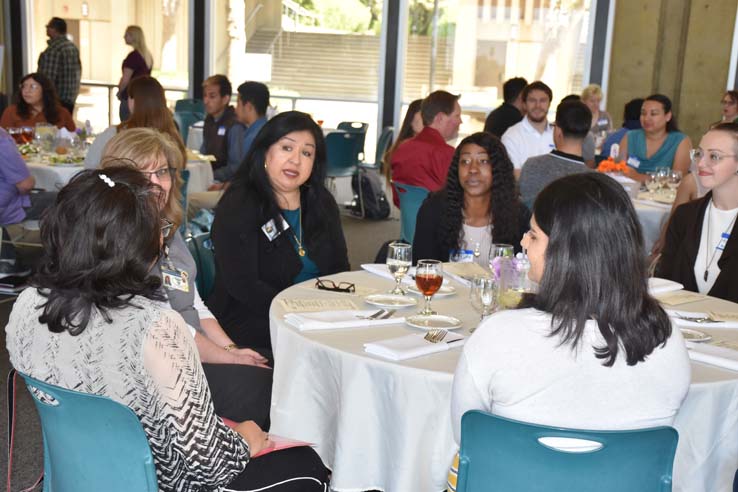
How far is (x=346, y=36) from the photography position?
1073 cm

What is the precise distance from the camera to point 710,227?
11.5 ft

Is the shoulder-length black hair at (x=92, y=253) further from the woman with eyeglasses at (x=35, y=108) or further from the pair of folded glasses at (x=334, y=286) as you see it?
the woman with eyeglasses at (x=35, y=108)

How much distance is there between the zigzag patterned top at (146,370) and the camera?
5.56ft

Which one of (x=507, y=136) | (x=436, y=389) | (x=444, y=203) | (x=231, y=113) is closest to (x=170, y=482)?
(x=436, y=389)

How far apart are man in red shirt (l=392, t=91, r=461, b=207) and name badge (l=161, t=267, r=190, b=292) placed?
2813 millimetres

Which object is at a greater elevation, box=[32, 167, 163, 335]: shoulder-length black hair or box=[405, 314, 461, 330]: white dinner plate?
box=[32, 167, 163, 335]: shoulder-length black hair

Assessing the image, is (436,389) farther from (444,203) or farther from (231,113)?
(231,113)

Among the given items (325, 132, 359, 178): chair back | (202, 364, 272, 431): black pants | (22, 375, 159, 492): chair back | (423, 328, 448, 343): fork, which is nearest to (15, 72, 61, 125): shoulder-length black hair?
(325, 132, 359, 178): chair back

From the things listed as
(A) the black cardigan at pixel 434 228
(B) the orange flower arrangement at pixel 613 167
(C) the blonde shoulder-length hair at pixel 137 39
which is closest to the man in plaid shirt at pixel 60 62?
(C) the blonde shoulder-length hair at pixel 137 39

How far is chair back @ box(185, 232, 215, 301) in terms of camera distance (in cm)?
332

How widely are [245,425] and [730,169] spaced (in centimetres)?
238

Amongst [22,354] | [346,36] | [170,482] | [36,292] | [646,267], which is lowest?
[170,482]

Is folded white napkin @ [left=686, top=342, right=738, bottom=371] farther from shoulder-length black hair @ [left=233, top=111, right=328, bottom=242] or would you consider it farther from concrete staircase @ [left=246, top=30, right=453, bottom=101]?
concrete staircase @ [left=246, top=30, right=453, bottom=101]

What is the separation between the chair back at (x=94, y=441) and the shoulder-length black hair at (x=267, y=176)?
5.16 feet
